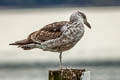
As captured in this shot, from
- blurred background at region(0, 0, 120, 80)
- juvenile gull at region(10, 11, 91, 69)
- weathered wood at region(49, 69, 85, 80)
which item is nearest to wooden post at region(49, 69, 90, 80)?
weathered wood at region(49, 69, 85, 80)

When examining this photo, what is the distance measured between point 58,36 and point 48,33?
0.22 feet

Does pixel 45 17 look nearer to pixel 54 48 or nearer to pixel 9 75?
pixel 9 75

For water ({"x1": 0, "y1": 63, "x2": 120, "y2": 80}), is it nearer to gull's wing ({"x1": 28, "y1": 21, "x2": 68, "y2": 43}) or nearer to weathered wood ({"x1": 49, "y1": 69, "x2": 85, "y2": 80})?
gull's wing ({"x1": 28, "y1": 21, "x2": 68, "y2": 43})

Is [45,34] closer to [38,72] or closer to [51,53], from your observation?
[38,72]

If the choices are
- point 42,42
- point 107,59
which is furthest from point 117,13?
point 42,42

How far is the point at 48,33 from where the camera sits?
16.5 ft

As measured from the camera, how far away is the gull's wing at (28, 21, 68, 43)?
16.4 feet

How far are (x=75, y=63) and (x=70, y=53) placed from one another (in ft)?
3.05

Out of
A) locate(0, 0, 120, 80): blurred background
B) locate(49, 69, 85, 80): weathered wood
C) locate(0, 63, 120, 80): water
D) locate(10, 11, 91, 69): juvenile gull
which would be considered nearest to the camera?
locate(49, 69, 85, 80): weathered wood

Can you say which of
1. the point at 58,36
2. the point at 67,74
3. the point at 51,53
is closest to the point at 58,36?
the point at 58,36

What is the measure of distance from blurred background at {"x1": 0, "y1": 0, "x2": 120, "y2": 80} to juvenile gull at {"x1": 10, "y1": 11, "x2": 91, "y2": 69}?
3.93 m

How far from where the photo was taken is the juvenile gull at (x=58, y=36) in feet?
16.3

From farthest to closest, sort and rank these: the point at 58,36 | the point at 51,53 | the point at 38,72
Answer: the point at 51,53, the point at 38,72, the point at 58,36

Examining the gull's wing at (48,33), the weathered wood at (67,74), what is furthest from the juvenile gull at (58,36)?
the weathered wood at (67,74)
